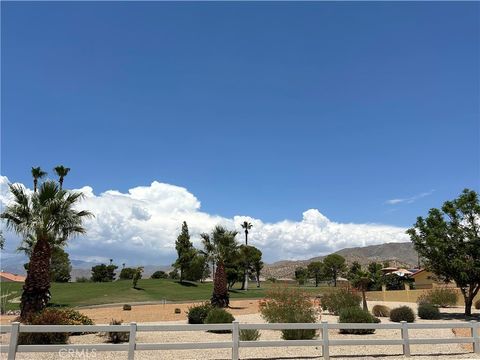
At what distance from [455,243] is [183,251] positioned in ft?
198

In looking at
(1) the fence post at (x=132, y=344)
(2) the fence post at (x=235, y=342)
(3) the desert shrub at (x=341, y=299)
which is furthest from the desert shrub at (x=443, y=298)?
(1) the fence post at (x=132, y=344)

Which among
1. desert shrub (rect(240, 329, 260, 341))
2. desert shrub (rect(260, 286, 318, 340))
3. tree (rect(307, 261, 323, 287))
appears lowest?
desert shrub (rect(240, 329, 260, 341))

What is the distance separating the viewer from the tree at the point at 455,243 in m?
29.9

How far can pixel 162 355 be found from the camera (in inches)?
545

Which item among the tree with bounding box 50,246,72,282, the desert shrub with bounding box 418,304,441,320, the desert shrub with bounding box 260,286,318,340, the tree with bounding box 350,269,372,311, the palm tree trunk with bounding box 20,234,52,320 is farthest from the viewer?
the tree with bounding box 50,246,72,282

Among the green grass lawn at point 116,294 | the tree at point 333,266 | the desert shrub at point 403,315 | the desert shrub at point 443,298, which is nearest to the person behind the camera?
the desert shrub at point 403,315

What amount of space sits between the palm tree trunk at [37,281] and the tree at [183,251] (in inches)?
2343

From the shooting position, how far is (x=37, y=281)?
22.7 meters

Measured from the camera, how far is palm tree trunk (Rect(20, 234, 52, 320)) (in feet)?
73.3

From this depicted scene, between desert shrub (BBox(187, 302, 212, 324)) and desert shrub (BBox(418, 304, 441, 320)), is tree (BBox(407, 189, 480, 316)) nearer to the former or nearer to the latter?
desert shrub (BBox(418, 304, 441, 320))

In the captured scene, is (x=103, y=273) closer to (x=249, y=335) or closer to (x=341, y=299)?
(x=341, y=299)

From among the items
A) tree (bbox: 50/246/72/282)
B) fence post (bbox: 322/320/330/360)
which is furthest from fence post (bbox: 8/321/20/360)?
tree (bbox: 50/246/72/282)

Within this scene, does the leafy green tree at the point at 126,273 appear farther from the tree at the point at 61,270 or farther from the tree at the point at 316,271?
the tree at the point at 316,271

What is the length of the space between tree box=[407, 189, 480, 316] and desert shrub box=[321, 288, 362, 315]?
600 centimetres
